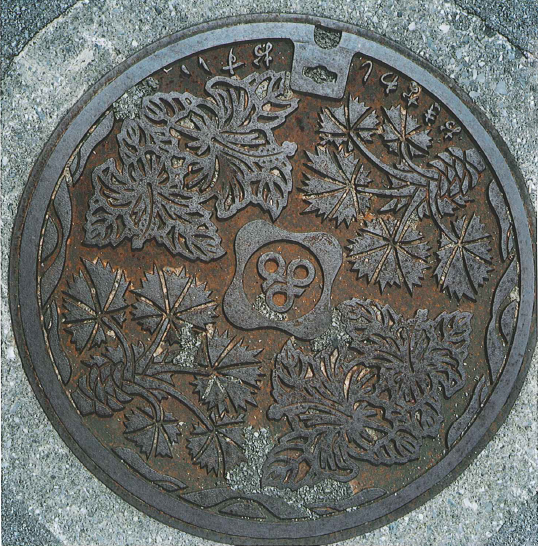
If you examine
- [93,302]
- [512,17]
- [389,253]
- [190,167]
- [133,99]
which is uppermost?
[512,17]

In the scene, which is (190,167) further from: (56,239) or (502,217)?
(502,217)

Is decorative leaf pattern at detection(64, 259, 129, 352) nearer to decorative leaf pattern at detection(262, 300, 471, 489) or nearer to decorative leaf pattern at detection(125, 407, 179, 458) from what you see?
decorative leaf pattern at detection(125, 407, 179, 458)

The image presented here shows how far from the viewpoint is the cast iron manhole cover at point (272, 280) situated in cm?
151

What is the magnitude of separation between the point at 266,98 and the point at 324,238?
1.30 feet

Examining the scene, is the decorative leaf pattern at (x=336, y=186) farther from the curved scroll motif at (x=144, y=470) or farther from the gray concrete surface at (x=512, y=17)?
the curved scroll motif at (x=144, y=470)

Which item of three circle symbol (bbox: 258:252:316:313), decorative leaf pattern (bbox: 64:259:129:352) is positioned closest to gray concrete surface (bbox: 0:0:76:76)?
decorative leaf pattern (bbox: 64:259:129:352)

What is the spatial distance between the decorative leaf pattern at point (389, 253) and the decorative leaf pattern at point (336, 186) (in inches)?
2.5

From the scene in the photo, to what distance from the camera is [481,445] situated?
1617 mm

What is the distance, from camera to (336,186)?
1554 millimetres

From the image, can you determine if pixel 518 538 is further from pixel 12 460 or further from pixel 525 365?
pixel 12 460

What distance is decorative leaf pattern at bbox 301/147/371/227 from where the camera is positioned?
1.55m

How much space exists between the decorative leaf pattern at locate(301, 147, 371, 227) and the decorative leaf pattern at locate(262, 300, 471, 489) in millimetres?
247

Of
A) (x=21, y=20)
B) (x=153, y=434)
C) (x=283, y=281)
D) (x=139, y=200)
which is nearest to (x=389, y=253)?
(x=283, y=281)

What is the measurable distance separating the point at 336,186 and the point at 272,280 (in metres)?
0.30
